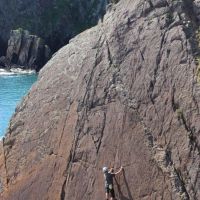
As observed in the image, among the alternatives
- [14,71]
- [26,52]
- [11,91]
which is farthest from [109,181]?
[26,52]

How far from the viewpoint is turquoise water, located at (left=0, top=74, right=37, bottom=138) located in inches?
2327

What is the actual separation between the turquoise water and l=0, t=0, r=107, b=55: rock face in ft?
127

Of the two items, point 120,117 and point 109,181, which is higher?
point 120,117

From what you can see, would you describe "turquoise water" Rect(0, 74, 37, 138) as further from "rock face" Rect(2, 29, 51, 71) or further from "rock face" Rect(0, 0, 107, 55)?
"rock face" Rect(0, 0, 107, 55)

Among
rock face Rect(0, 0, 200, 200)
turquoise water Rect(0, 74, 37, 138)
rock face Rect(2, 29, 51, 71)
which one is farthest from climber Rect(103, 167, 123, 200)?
rock face Rect(2, 29, 51, 71)

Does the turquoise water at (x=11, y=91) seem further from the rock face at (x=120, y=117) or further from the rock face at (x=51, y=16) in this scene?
the rock face at (x=51, y=16)

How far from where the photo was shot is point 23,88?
260 feet

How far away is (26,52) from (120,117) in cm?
8452

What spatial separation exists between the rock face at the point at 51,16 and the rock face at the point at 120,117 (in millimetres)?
107635

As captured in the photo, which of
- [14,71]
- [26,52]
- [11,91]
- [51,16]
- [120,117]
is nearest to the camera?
[120,117]

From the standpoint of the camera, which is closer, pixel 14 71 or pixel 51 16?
pixel 14 71

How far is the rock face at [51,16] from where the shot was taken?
13288 centimetres

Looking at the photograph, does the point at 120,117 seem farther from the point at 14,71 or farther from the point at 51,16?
the point at 51,16

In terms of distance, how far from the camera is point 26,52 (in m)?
103
